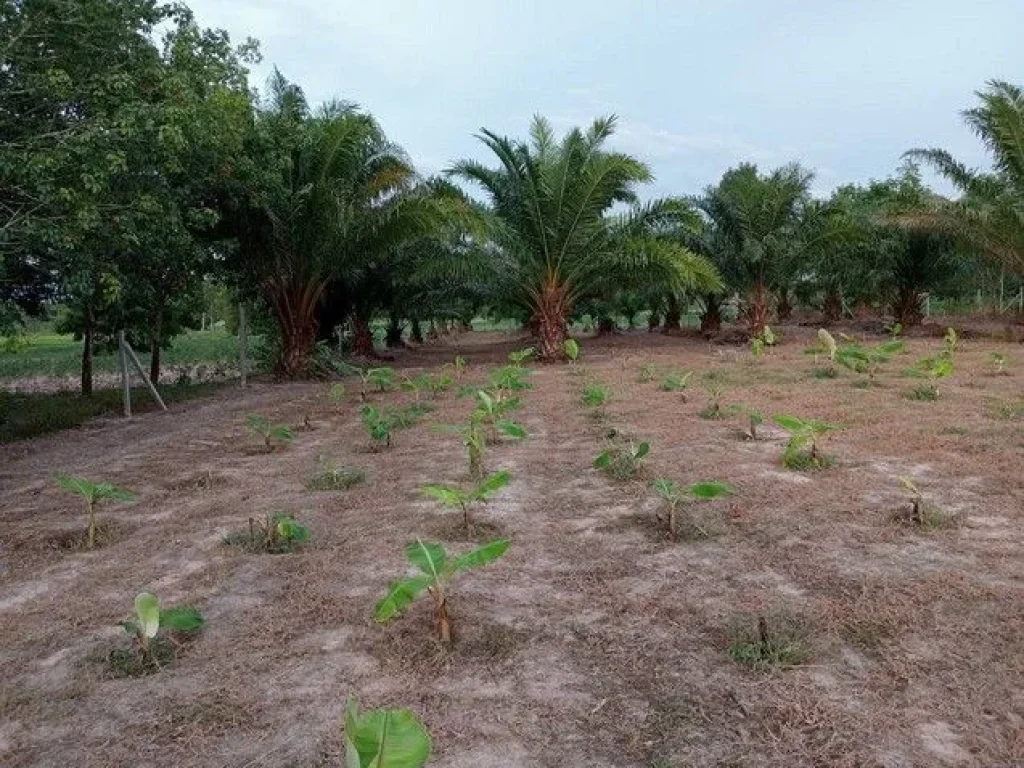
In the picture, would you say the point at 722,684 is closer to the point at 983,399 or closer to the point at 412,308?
the point at 983,399

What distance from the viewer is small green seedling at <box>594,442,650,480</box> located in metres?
4.84

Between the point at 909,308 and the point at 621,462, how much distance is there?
1770cm

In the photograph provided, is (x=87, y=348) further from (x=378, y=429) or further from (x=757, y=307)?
(x=757, y=307)

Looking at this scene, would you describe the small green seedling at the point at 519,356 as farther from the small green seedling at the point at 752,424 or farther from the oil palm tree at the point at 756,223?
the oil palm tree at the point at 756,223

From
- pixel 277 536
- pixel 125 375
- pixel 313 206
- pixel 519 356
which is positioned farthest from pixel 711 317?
pixel 277 536

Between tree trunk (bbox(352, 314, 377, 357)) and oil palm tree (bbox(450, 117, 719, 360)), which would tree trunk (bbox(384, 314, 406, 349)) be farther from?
oil palm tree (bbox(450, 117, 719, 360))

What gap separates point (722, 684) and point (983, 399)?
6.40 m

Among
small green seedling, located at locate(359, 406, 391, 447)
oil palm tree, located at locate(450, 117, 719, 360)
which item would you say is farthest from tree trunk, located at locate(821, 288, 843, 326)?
small green seedling, located at locate(359, 406, 391, 447)

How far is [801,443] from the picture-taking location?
4.95m

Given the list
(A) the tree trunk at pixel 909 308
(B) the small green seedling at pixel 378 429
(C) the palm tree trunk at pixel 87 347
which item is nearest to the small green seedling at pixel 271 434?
(B) the small green seedling at pixel 378 429

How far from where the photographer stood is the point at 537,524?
4.12 meters

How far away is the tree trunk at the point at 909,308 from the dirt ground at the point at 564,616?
15272 millimetres

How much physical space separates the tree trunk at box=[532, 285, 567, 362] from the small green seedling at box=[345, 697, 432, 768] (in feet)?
42.9

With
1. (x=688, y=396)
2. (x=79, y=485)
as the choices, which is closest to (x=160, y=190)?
(x=79, y=485)
